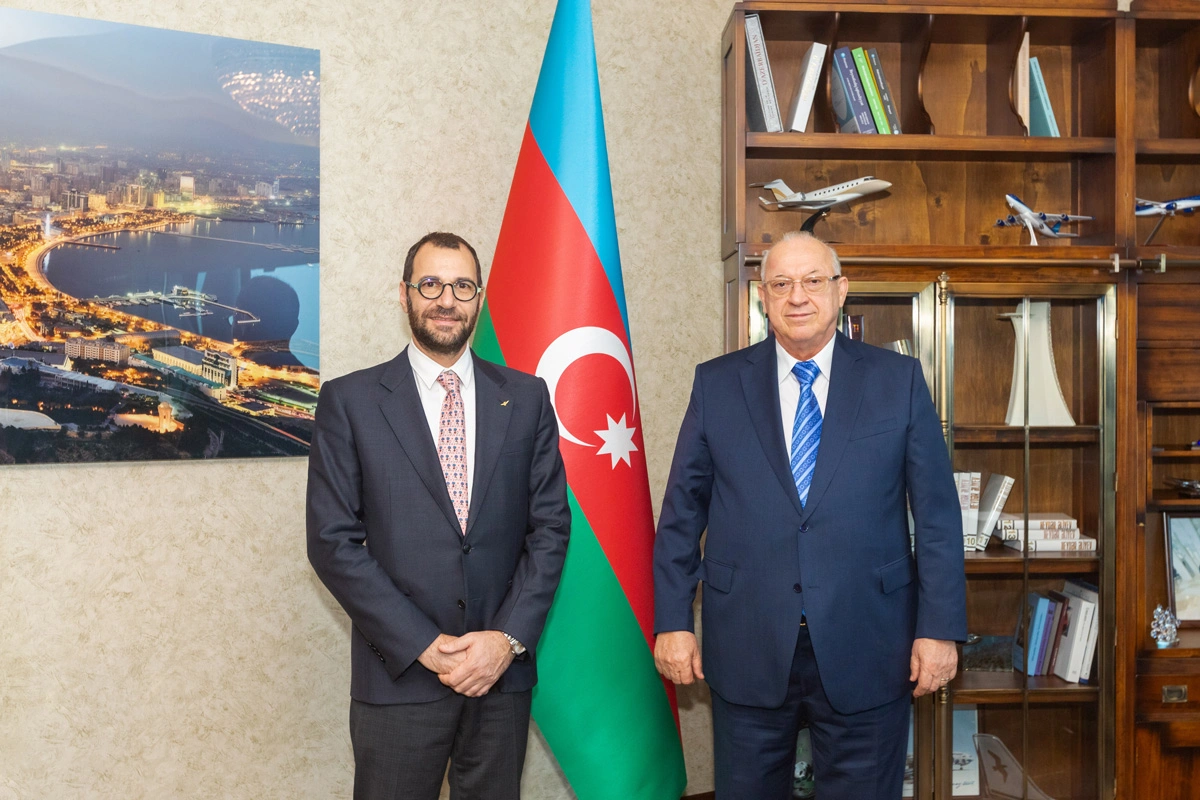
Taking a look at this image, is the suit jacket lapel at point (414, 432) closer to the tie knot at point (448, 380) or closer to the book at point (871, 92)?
the tie knot at point (448, 380)

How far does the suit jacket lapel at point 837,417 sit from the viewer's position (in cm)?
173

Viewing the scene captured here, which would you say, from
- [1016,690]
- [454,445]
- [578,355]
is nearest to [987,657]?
[1016,690]

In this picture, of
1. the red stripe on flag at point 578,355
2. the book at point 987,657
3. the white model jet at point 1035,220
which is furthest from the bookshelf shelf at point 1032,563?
the red stripe on flag at point 578,355

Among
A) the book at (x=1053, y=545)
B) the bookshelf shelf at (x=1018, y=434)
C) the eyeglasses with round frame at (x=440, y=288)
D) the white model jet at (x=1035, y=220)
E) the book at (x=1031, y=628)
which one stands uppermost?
the white model jet at (x=1035, y=220)

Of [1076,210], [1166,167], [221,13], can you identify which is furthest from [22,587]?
[1166,167]

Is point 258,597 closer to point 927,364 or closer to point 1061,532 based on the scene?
point 927,364

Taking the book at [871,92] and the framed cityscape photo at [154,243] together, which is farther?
the book at [871,92]

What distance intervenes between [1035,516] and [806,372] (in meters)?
1.19

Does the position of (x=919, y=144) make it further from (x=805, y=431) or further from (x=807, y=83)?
(x=805, y=431)

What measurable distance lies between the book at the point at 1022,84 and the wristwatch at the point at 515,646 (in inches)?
85.2

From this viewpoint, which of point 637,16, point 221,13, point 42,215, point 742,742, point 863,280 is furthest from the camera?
point 637,16

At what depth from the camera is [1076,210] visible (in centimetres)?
274

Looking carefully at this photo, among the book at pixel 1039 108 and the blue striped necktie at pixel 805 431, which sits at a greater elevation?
the book at pixel 1039 108

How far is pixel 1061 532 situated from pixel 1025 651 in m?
0.38
